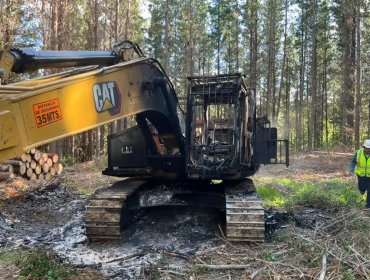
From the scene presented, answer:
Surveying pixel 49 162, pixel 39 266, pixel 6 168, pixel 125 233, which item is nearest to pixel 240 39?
pixel 49 162

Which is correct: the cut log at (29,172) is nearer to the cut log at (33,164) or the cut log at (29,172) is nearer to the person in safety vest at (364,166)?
the cut log at (33,164)

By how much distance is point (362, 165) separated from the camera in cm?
1000

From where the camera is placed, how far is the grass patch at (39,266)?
520 centimetres

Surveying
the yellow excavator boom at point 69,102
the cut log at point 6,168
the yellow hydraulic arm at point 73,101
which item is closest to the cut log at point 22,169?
the cut log at point 6,168

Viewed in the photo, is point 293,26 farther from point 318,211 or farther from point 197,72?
point 318,211

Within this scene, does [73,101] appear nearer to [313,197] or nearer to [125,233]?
[125,233]

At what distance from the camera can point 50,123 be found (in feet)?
15.3

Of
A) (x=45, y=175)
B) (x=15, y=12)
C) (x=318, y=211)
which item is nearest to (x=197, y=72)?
(x=15, y=12)

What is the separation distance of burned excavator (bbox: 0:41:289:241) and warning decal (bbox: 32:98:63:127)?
10mm

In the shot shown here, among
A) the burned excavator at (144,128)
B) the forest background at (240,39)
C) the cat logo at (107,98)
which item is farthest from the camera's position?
the forest background at (240,39)

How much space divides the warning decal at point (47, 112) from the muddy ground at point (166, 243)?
202cm

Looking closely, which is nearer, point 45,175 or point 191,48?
point 45,175

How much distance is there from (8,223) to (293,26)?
1517 inches

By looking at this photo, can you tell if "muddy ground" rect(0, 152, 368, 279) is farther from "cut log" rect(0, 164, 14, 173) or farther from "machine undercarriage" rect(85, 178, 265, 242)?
"cut log" rect(0, 164, 14, 173)
